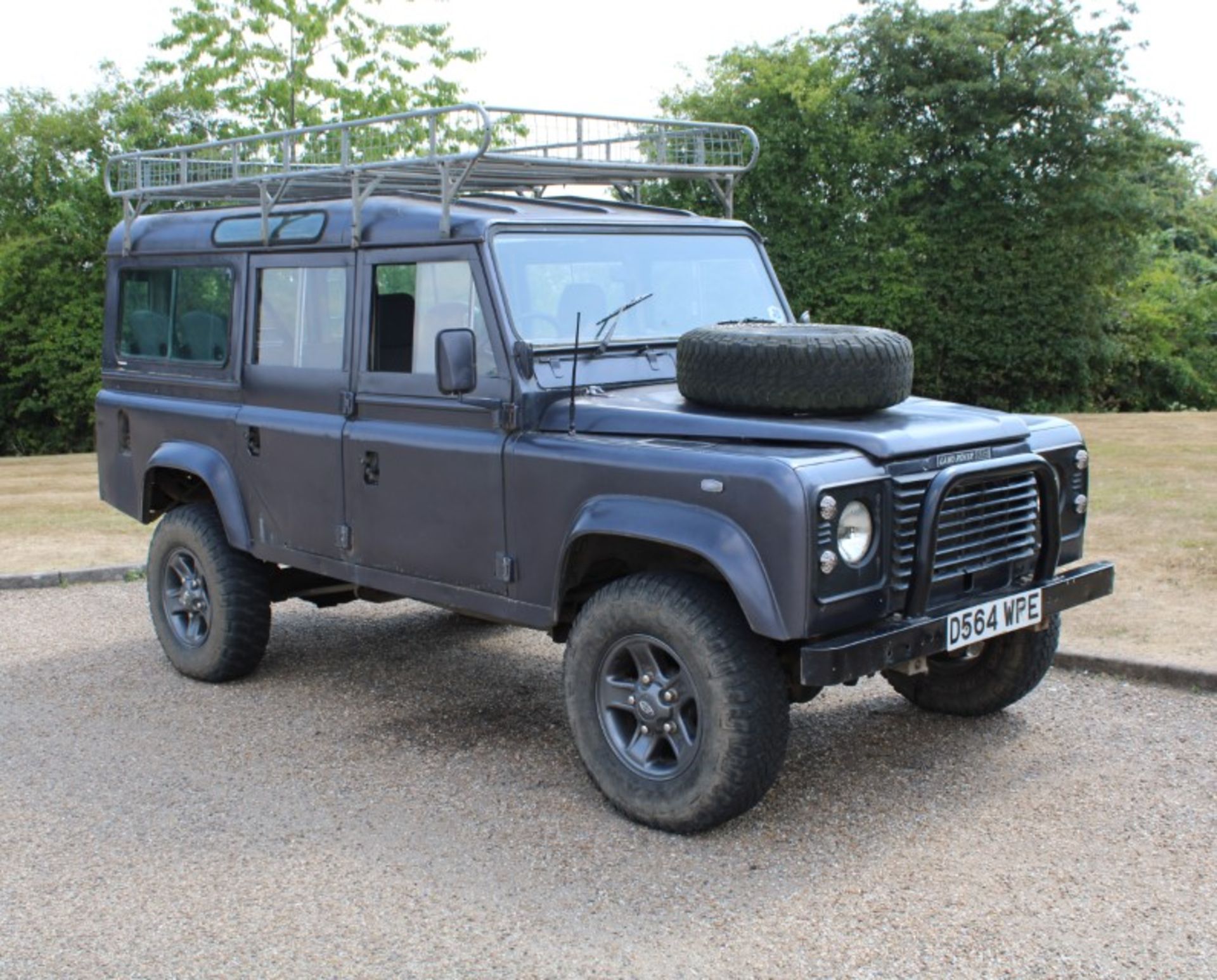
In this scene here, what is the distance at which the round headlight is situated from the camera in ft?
15.1

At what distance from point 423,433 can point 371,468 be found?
380mm

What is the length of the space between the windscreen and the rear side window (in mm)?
1961

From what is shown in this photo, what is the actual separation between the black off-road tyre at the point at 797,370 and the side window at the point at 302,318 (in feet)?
6.10

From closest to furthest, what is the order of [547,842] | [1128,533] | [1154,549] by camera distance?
1. [547,842]
2. [1154,549]
3. [1128,533]

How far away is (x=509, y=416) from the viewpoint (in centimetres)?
543

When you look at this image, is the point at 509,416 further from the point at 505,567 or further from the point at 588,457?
the point at 505,567

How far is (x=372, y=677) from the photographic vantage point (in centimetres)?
721

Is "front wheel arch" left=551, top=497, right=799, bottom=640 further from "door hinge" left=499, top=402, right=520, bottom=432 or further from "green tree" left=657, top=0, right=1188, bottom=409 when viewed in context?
"green tree" left=657, top=0, right=1188, bottom=409

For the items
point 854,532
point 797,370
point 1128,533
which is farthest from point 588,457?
point 1128,533

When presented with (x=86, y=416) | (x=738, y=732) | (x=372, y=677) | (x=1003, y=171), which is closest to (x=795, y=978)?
(x=738, y=732)

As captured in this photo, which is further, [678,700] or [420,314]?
[420,314]

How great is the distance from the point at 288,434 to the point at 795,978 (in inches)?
142

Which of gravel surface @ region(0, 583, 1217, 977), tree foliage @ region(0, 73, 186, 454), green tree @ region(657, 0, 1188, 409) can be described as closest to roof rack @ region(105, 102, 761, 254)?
gravel surface @ region(0, 583, 1217, 977)

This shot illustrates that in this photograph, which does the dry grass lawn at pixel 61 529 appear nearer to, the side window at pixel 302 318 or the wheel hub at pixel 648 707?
the side window at pixel 302 318
